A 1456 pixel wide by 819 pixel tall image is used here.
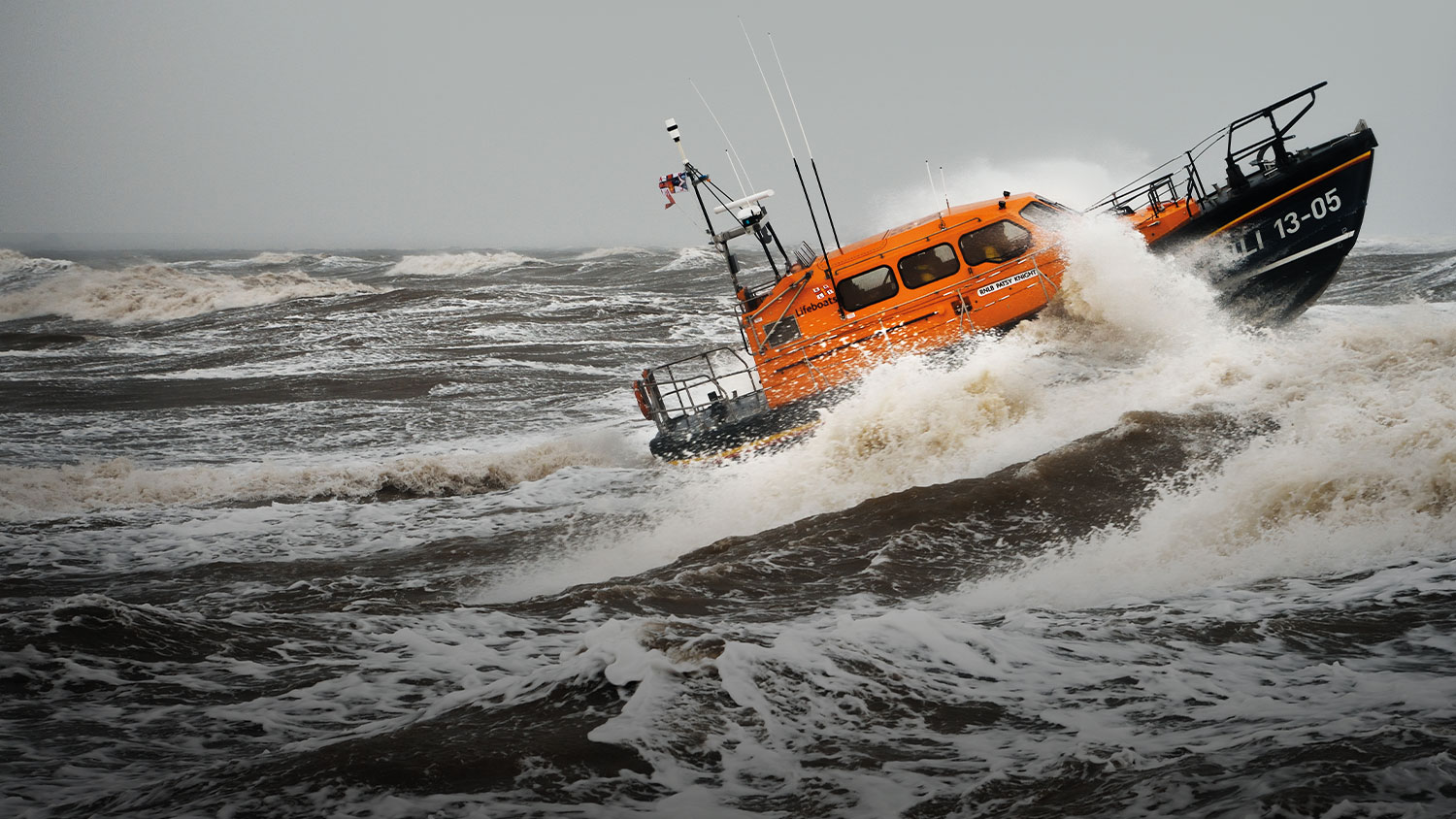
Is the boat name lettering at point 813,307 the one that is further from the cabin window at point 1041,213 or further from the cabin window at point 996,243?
the cabin window at point 1041,213

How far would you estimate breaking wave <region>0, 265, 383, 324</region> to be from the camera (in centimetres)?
2408

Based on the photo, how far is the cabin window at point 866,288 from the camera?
8.37 m

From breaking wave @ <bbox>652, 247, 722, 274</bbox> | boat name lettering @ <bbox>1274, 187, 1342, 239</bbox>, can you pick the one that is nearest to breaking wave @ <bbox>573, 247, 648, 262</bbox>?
breaking wave @ <bbox>652, 247, 722, 274</bbox>

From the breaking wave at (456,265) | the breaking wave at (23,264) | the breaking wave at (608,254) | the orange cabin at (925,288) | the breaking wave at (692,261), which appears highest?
the breaking wave at (23,264)

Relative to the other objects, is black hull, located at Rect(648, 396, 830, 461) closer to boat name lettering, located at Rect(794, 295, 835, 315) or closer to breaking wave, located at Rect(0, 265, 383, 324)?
boat name lettering, located at Rect(794, 295, 835, 315)

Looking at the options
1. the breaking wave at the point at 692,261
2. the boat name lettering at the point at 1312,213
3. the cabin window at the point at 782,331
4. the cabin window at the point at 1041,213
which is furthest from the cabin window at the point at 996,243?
the breaking wave at the point at 692,261

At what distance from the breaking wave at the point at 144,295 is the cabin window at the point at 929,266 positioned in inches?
821

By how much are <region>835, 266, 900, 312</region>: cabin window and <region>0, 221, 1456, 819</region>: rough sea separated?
2.14 ft

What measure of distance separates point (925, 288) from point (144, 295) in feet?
80.1

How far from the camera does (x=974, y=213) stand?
8.24m

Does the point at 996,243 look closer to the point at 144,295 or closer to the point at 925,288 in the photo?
the point at 925,288

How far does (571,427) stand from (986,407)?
5.30 metres

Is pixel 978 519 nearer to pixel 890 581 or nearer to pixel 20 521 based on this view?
pixel 890 581

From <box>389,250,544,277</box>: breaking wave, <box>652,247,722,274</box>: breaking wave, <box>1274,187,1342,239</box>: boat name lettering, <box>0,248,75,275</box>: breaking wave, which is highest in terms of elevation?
<box>0,248,75,275</box>: breaking wave
